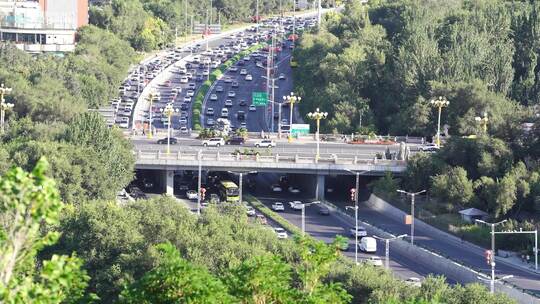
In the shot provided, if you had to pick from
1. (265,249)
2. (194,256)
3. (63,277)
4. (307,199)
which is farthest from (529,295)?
(63,277)

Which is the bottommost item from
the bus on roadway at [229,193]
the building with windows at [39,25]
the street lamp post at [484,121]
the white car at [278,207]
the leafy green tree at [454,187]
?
the white car at [278,207]

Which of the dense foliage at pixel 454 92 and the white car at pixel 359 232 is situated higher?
the dense foliage at pixel 454 92

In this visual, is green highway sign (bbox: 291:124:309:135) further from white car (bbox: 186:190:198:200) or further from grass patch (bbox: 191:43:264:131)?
white car (bbox: 186:190:198:200)

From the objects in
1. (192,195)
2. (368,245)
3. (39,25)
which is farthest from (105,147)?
(39,25)

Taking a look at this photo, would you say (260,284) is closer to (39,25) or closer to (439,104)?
(439,104)

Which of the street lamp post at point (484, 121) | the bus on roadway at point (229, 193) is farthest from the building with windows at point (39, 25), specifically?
the street lamp post at point (484, 121)

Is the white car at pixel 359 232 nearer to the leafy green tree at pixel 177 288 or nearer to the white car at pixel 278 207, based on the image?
the white car at pixel 278 207

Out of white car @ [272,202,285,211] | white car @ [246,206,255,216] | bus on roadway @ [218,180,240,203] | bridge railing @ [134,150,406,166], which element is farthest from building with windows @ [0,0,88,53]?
white car @ [246,206,255,216]
